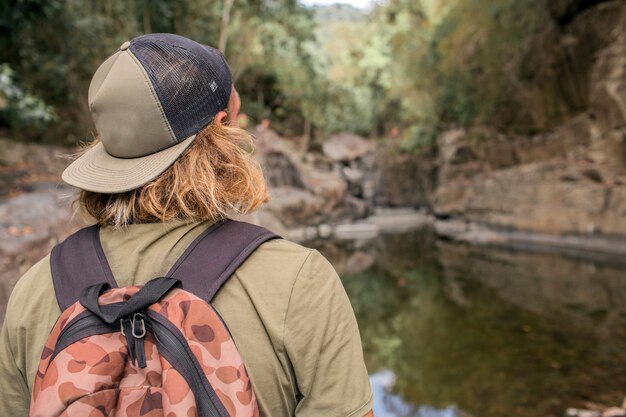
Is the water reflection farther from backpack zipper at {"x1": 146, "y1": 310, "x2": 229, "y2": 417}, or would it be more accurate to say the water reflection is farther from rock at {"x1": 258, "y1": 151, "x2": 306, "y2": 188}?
rock at {"x1": 258, "y1": 151, "x2": 306, "y2": 188}

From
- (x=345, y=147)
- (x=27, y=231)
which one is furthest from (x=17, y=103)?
(x=345, y=147)

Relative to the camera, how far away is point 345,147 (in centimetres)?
2528

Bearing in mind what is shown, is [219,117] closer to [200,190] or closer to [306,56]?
[200,190]

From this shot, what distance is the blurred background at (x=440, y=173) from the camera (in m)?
5.20

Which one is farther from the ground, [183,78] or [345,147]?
[183,78]

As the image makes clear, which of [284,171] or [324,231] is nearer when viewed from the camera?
[324,231]

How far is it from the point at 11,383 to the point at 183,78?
0.73 metres

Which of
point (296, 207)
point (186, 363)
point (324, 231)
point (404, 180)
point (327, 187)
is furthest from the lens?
point (404, 180)

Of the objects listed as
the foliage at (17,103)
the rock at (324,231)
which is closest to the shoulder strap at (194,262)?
the foliage at (17,103)

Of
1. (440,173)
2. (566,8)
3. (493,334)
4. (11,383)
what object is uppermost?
(566,8)

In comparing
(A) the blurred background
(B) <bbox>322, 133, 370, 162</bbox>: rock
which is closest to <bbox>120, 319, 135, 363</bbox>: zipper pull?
(A) the blurred background

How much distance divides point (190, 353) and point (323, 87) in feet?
73.8

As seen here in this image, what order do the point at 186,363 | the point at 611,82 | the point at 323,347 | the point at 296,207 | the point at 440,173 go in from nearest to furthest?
the point at 186,363, the point at 323,347, the point at 611,82, the point at 296,207, the point at 440,173

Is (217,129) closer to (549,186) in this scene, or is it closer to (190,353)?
(190,353)
